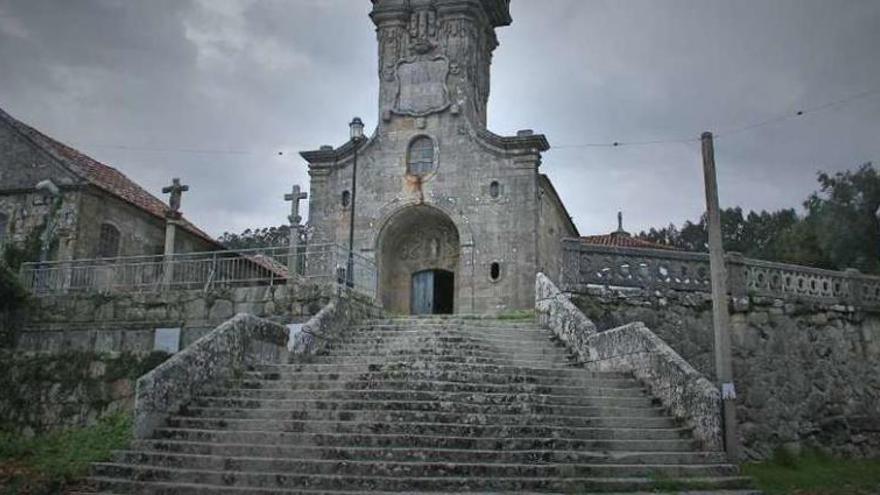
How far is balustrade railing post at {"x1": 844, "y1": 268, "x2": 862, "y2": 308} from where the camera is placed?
672 inches

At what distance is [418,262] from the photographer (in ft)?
78.0

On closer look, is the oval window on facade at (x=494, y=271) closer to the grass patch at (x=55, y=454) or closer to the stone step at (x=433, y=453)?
the grass patch at (x=55, y=454)

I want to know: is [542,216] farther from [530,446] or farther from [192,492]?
[192,492]

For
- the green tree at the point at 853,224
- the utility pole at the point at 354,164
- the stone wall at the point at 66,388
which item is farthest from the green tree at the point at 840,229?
the stone wall at the point at 66,388

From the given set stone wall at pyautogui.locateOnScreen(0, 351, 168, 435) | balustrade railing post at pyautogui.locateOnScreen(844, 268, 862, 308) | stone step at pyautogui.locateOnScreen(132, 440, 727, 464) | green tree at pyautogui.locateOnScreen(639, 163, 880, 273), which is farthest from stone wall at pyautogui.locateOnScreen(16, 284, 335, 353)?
green tree at pyautogui.locateOnScreen(639, 163, 880, 273)

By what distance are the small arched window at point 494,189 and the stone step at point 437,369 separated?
414 inches

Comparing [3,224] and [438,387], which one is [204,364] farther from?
[3,224]

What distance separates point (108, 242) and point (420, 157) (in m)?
9.64

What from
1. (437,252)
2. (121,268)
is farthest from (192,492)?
(437,252)

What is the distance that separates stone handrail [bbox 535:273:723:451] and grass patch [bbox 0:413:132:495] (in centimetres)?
735

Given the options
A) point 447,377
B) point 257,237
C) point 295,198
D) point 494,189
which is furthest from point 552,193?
point 257,237

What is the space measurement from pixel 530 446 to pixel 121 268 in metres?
14.8

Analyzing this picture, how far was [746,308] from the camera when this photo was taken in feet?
52.7

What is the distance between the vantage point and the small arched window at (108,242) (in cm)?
2286
